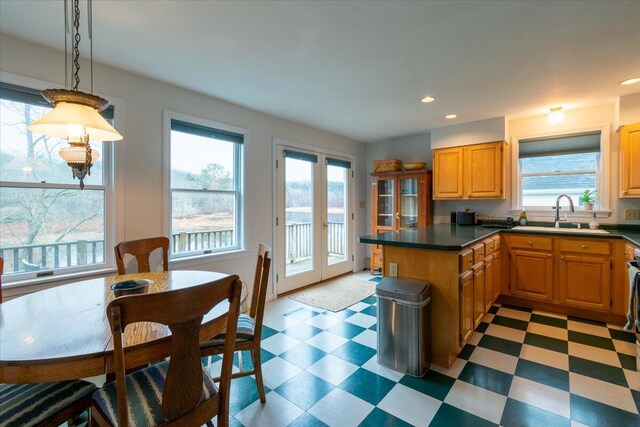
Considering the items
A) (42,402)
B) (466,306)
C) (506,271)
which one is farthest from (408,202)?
(42,402)

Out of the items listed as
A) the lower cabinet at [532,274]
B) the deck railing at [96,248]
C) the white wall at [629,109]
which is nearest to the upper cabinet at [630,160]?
the white wall at [629,109]

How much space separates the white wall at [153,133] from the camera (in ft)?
6.94

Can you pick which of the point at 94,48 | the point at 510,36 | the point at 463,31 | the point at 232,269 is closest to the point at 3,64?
the point at 94,48

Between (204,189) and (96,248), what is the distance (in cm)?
107

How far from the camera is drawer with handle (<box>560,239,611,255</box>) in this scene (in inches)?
113

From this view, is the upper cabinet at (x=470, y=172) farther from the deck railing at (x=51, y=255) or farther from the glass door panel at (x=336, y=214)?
the deck railing at (x=51, y=255)

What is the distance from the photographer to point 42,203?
7.00 ft

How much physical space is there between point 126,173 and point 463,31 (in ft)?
9.24

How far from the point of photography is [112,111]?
240 cm

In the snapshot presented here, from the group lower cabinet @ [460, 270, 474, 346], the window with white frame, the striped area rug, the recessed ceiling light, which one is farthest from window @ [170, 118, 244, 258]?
the recessed ceiling light

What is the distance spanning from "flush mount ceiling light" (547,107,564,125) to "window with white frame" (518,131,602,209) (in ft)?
0.66

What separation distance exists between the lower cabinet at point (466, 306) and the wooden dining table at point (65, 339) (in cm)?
177

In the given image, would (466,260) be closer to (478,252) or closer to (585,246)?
(478,252)

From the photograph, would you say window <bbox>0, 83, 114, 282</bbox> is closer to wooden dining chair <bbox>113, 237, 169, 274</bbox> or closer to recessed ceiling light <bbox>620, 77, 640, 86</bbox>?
wooden dining chair <bbox>113, 237, 169, 274</bbox>
